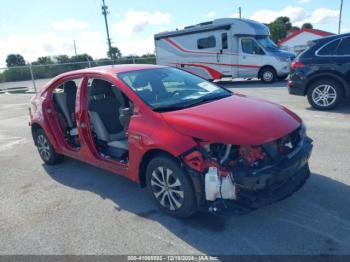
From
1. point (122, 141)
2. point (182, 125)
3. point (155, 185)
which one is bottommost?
point (155, 185)

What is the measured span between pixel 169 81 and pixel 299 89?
4.76 m

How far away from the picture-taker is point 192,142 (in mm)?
3033

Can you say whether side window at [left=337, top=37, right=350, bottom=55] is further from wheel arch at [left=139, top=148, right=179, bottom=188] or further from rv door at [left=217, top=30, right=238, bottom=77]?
rv door at [left=217, top=30, right=238, bottom=77]

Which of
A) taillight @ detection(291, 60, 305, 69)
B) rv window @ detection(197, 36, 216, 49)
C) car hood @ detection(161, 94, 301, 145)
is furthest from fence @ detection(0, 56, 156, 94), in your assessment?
car hood @ detection(161, 94, 301, 145)

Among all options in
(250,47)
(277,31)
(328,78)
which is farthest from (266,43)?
(277,31)

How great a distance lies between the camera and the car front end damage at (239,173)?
2.89 metres

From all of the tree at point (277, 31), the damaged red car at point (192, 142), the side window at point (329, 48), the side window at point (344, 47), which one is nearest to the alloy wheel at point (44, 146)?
the damaged red car at point (192, 142)

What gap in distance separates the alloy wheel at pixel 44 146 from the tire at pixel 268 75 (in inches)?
450

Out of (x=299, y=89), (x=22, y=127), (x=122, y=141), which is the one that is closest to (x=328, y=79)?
(x=299, y=89)

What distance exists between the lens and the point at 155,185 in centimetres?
348

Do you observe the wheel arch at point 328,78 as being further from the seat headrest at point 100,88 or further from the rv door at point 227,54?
the rv door at point 227,54

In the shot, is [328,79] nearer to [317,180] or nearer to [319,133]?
[319,133]

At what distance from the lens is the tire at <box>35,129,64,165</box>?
5.26m

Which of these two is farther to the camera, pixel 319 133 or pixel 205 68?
pixel 205 68
